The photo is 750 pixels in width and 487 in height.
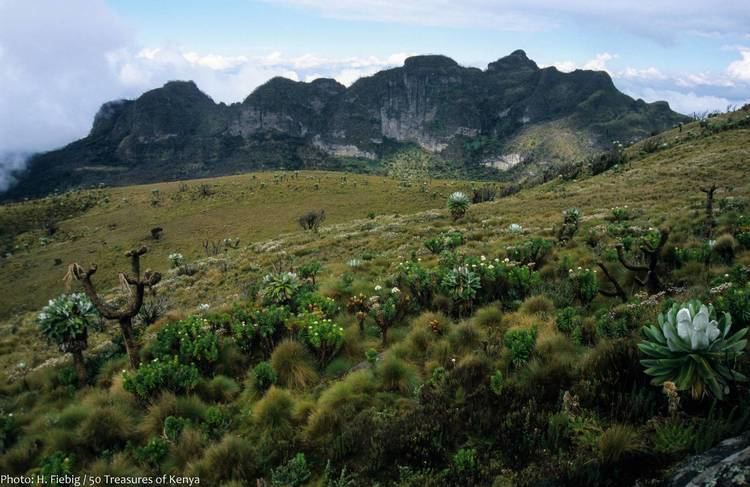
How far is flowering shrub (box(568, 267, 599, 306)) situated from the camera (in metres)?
9.79

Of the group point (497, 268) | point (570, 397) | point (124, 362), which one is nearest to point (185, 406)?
point (124, 362)

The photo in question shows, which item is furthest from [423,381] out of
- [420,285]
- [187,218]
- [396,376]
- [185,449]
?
[187,218]

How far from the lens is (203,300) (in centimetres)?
2053

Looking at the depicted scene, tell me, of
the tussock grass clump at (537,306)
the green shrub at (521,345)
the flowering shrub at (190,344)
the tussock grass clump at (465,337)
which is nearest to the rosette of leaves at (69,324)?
the flowering shrub at (190,344)

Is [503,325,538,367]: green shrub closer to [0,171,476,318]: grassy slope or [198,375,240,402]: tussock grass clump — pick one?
[198,375,240,402]: tussock grass clump

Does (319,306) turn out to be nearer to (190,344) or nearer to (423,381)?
(190,344)

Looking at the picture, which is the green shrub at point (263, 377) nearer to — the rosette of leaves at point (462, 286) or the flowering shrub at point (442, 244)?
the rosette of leaves at point (462, 286)

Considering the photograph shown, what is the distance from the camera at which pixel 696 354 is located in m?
5.11

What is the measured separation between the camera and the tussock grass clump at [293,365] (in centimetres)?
846

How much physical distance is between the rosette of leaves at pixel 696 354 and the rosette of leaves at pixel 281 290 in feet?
30.8

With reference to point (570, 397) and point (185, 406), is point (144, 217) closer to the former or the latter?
point (185, 406)

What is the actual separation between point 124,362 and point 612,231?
16.5 metres

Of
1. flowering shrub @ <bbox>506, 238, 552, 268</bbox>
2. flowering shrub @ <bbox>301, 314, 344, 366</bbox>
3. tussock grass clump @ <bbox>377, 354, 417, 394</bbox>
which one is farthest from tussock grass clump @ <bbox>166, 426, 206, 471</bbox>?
flowering shrub @ <bbox>506, 238, 552, 268</bbox>

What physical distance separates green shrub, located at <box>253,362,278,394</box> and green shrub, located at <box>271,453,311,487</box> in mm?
2536
